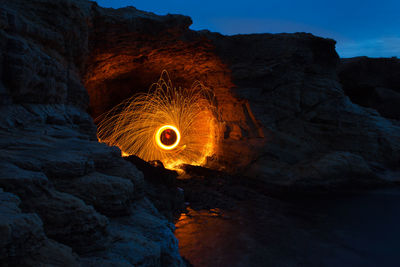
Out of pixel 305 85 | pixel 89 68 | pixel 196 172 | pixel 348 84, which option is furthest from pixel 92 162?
pixel 348 84

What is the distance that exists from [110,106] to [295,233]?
9.12 m

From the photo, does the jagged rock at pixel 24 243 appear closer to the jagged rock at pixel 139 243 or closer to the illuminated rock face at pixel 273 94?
the jagged rock at pixel 139 243

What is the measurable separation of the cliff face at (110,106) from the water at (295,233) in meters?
1.06

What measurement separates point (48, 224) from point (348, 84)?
52.1 feet

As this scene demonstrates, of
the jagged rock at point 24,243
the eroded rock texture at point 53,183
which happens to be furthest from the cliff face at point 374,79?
the jagged rock at point 24,243

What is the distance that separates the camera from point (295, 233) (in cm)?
445

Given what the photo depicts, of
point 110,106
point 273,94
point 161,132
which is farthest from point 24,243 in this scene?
point 110,106

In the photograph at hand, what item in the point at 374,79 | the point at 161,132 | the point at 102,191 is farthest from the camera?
the point at 374,79

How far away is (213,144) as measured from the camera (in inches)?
388

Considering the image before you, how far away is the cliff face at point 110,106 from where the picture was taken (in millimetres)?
1814

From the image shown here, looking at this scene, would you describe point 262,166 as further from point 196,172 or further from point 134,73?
point 134,73

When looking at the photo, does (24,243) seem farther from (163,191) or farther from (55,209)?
(163,191)

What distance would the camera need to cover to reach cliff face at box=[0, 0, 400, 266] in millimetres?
1814

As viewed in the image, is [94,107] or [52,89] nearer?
[52,89]
